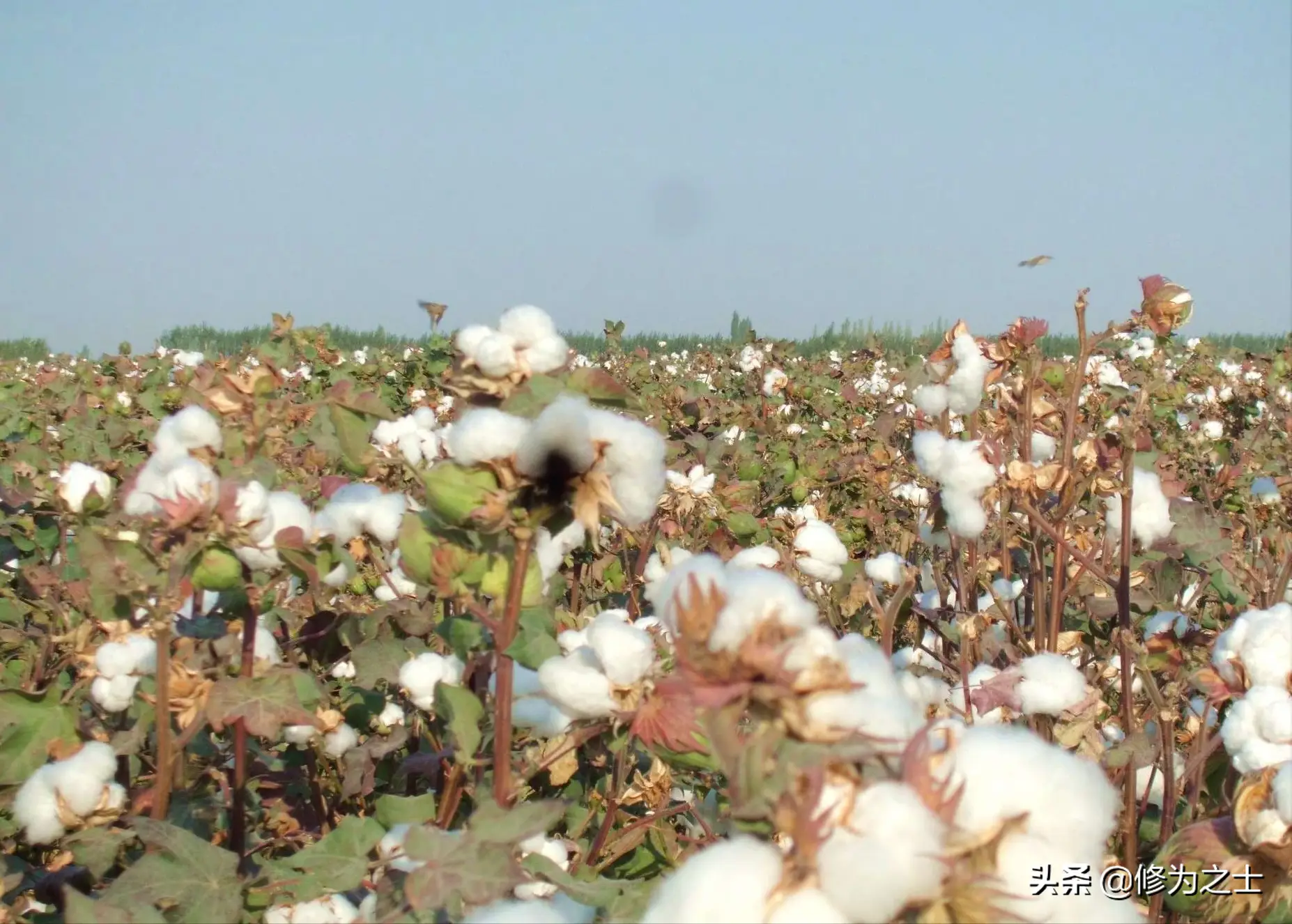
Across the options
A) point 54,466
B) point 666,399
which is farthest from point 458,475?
point 666,399

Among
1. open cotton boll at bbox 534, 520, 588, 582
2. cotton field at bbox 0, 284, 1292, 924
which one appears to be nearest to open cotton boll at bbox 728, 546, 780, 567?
cotton field at bbox 0, 284, 1292, 924

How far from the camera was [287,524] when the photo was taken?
1106mm

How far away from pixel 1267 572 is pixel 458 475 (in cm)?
149

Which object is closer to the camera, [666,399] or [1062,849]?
[1062,849]

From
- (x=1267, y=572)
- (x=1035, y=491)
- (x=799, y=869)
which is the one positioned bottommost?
(x=1267, y=572)

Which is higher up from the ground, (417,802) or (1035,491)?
(1035,491)

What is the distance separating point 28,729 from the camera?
4.41ft

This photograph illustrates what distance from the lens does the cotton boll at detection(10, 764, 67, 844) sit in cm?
119

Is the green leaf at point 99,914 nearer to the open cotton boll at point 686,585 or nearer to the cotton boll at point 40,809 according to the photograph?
the cotton boll at point 40,809

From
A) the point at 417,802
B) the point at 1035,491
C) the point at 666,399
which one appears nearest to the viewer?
the point at 417,802

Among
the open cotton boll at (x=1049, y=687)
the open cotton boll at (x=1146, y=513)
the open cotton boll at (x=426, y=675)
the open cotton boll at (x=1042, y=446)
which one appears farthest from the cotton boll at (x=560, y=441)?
the open cotton boll at (x=1042, y=446)

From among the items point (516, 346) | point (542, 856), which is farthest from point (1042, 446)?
point (516, 346)

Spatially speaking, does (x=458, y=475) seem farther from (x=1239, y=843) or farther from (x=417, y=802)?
(x=1239, y=843)

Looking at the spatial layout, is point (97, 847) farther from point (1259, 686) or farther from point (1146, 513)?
point (1146, 513)
